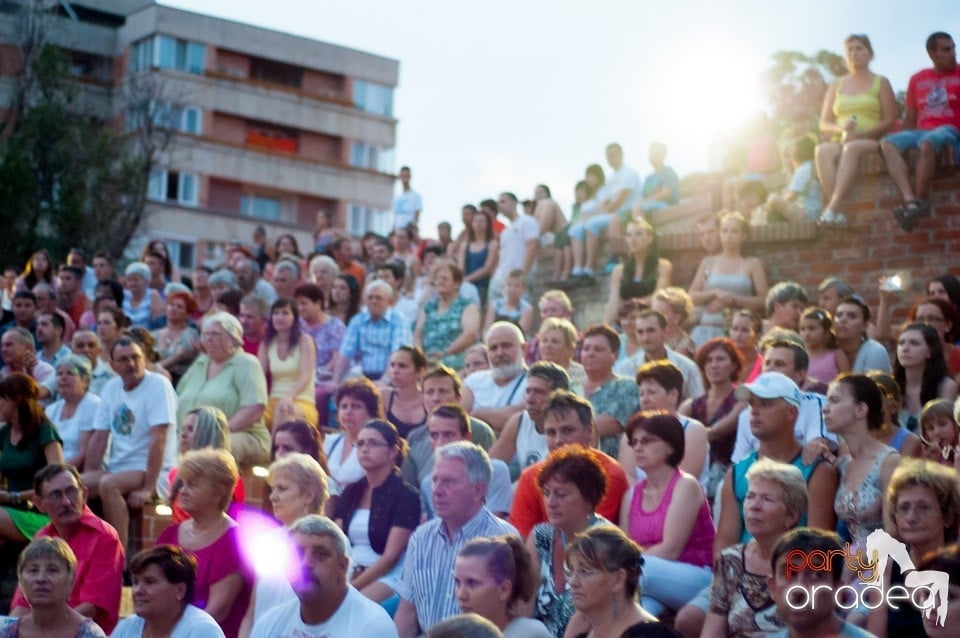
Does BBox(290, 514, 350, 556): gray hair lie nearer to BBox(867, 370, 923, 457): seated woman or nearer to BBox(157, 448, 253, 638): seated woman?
BBox(157, 448, 253, 638): seated woman

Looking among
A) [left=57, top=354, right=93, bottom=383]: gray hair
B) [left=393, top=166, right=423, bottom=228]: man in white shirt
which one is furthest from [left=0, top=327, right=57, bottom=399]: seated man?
[left=393, top=166, right=423, bottom=228]: man in white shirt

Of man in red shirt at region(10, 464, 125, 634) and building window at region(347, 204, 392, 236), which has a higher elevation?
building window at region(347, 204, 392, 236)

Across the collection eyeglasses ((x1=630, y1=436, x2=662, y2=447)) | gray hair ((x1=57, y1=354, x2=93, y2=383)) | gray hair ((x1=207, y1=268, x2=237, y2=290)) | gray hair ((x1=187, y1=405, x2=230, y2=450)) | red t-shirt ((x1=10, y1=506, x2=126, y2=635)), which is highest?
gray hair ((x1=207, y1=268, x2=237, y2=290))

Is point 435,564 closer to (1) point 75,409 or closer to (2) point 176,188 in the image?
(1) point 75,409

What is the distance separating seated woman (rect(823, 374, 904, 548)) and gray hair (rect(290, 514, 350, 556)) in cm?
243

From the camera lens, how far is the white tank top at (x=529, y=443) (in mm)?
9195

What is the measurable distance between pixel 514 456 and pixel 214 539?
7.83 feet

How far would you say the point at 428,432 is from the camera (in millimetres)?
9117

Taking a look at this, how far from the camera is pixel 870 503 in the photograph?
23.1 feet

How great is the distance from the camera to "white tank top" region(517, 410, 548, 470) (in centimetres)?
920

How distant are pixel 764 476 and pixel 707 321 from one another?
615cm

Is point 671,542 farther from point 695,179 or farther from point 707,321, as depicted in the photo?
point 695,179

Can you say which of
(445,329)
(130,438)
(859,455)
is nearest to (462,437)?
(859,455)

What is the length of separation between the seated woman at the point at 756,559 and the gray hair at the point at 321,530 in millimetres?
1703
